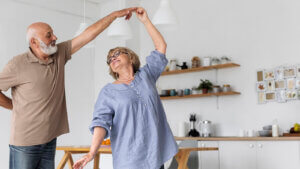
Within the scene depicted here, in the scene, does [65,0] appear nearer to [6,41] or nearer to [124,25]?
[6,41]

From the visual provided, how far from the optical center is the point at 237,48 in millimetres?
5836

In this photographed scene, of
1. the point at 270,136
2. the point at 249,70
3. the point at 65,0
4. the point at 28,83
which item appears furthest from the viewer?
the point at 65,0

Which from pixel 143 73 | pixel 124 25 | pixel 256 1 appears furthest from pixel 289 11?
pixel 143 73

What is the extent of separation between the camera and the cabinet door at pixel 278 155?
4.60 meters

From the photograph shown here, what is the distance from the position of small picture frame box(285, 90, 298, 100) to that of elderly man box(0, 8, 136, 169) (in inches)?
147

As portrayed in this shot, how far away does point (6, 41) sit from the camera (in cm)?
602

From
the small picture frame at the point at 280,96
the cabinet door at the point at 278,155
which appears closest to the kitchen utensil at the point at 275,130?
the cabinet door at the point at 278,155

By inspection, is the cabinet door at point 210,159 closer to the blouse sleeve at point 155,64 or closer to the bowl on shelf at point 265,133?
the bowl on shelf at point 265,133

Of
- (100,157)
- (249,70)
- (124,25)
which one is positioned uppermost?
(124,25)

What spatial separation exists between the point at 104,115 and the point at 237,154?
3.39 m

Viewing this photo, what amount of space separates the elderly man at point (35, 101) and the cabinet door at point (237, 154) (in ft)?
10.3

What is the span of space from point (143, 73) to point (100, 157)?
2630 mm

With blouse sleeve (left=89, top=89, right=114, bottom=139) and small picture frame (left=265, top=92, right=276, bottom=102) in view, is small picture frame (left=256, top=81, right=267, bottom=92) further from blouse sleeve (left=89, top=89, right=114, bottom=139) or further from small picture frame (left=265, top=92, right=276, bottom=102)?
blouse sleeve (left=89, top=89, right=114, bottom=139)

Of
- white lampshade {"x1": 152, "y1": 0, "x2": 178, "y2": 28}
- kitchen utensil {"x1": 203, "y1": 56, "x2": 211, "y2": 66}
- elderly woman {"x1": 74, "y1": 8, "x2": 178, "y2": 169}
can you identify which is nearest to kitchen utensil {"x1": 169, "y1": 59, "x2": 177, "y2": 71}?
kitchen utensil {"x1": 203, "y1": 56, "x2": 211, "y2": 66}
